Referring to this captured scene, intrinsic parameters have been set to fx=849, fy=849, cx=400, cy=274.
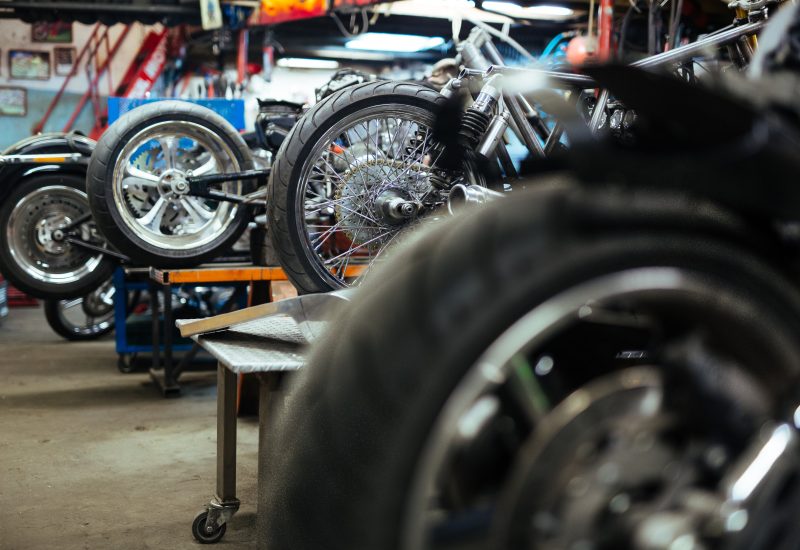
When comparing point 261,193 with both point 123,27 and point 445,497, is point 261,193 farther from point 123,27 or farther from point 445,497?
point 123,27

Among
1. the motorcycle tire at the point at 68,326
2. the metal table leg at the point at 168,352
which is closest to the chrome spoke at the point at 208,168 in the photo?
the metal table leg at the point at 168,352

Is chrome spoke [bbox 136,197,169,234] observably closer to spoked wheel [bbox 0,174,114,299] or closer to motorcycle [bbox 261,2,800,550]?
spoked wheel [bbox 0,174,114,299]

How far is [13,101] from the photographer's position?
352 inches

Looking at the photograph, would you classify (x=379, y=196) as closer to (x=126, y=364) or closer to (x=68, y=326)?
(x=126, y=364)

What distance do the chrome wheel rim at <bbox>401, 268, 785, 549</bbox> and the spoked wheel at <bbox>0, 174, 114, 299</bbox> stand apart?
4.14 meters

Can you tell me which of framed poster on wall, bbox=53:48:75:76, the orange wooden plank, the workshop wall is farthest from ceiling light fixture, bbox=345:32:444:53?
the orange wooden plank

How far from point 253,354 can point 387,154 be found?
91 centimetres

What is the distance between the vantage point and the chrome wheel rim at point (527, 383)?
2.55ft

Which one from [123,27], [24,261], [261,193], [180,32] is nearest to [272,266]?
[261,193]

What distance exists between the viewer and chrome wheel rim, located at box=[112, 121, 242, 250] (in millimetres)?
3602

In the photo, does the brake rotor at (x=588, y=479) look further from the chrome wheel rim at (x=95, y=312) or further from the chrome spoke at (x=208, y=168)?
the chrome wheel rim at (x=95, y=312)

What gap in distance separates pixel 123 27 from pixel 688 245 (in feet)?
31.6

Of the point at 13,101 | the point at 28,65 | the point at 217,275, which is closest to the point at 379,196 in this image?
the point at 217,275

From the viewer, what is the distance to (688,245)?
827 millimetres
